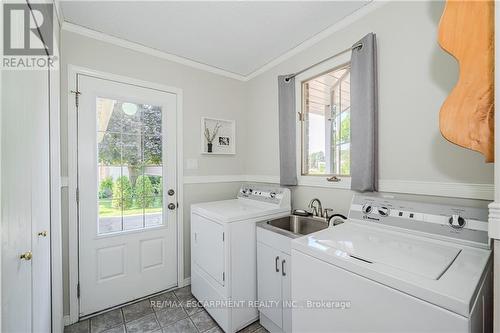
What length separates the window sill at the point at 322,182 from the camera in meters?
1.82

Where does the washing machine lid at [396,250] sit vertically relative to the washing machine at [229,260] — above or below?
above

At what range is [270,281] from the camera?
1.74m

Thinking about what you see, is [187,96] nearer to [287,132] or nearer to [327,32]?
[287,132]

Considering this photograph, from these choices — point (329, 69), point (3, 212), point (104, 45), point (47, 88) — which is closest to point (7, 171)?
point (3, 212)

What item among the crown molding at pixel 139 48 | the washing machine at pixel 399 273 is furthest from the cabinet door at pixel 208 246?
the crown molding at pixel 139 48

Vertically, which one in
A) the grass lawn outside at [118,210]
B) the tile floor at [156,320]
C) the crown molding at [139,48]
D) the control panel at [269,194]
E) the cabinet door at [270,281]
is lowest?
the tile floor at [156,320]

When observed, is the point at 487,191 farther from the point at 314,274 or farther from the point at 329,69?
the point at 329,69

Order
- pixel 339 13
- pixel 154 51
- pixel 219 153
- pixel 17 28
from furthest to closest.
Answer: pixel 219 153 < pixel 154 51 < pixel 339 13 < pixel 17 28

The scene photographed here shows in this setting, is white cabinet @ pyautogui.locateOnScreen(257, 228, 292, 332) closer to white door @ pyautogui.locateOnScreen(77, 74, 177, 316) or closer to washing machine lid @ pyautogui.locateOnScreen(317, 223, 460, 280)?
washing machine lid @ pyautogui.locateOnScreen(317, 223, 460, 280)

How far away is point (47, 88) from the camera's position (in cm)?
149

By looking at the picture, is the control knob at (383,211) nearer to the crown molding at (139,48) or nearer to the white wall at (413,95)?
the white wall at (413,95)

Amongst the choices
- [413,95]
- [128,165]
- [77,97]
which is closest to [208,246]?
[128,165]

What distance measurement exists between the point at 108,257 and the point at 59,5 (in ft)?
6.71

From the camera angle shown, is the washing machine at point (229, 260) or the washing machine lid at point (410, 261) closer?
the washing machine lid at point (410, 261)
